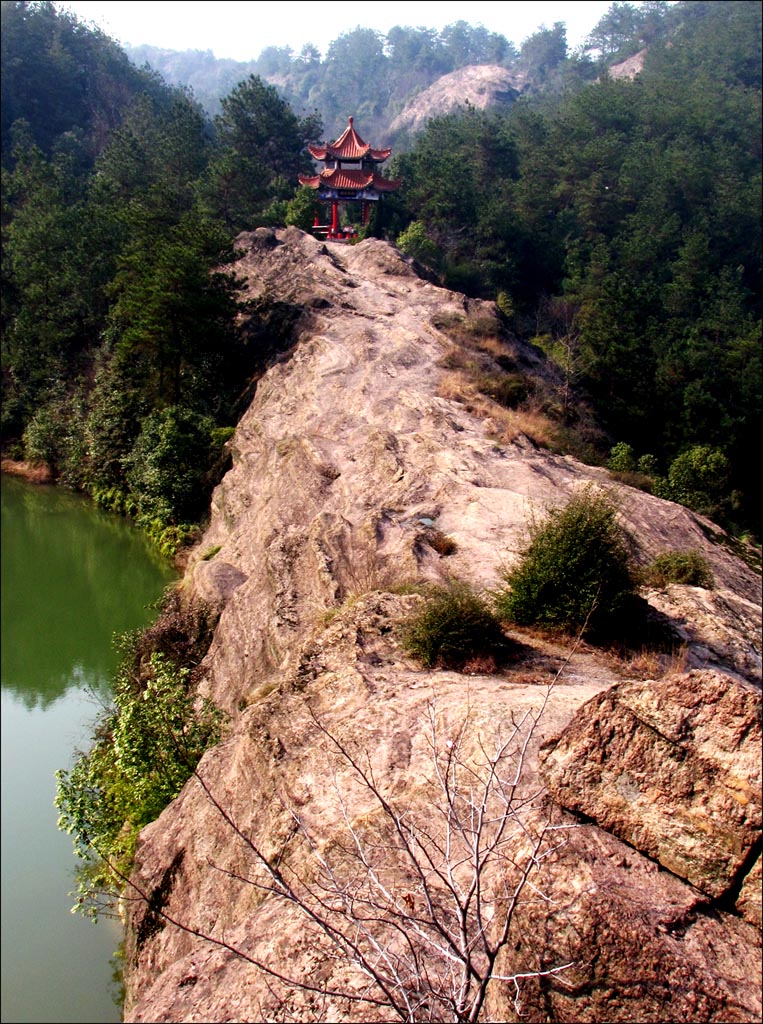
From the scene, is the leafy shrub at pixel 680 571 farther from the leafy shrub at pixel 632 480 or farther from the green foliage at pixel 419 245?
the green foliage at pixel 419 245

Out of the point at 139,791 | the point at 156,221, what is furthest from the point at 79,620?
the point at 156,221

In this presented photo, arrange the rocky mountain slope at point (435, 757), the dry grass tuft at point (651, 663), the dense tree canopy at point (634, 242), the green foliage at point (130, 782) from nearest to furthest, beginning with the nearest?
the rocky mountain slope at point (435, 757)
the dry grass tuft at point (651, 663)
the green foliage at point (130, 782)
the dense tree canopy at point (634, 242)

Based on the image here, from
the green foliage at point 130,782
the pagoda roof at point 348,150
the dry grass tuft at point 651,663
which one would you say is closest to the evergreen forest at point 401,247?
the pagoda roof at point 348,150

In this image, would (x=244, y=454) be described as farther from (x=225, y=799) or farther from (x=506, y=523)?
(x=225, y=799)

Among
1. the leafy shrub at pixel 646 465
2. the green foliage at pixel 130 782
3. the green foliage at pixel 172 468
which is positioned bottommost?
the green foliage at pixel 130 782

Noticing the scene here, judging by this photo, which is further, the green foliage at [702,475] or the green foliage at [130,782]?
the green foliage at [702,475]

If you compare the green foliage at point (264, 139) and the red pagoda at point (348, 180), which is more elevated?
the green foliage at point (264, 139)

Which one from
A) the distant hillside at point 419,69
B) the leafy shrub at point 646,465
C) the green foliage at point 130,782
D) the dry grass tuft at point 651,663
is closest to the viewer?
the dry grass tuft at point 651,663
